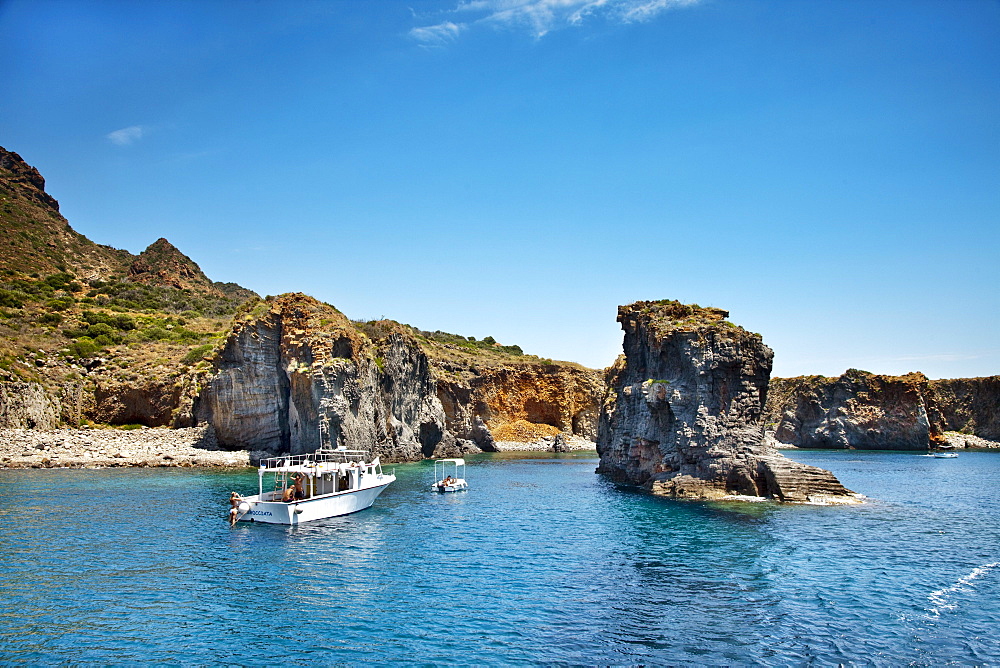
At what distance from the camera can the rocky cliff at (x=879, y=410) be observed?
113 meters

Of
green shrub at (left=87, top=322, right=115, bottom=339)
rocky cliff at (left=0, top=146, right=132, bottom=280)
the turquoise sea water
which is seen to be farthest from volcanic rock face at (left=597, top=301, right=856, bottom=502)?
rocky cliff at (left=0, top=146, right=132, bottom=280)

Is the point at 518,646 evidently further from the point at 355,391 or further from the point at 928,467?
the point at 928,467

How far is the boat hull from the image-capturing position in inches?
1367

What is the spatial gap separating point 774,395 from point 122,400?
112 meters

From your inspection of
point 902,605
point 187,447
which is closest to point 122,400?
point 187,447

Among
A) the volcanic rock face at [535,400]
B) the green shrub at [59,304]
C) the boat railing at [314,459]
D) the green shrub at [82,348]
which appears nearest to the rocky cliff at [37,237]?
the green shrub at [59,304]

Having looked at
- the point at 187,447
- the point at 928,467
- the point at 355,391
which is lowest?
the point at 928,467

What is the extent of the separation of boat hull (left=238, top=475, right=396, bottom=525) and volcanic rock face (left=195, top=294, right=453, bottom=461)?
913 inches

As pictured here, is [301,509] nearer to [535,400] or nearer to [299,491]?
[299,491]

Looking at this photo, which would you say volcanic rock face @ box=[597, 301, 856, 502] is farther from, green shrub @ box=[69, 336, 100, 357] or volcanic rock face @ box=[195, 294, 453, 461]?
green shrub @ box=[69, 336, 100, 357]

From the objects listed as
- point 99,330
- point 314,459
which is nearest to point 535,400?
point 99,330

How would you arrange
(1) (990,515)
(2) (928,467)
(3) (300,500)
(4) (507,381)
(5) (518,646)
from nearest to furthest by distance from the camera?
(5) (518,646) → (3) (300,500) → (1) (990,515) → (2) (928,467) → (4) (507,381)

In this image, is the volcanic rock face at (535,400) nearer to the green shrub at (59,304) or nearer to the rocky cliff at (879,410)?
the rocky cliff at (879,410)

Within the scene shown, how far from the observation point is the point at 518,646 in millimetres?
16922
